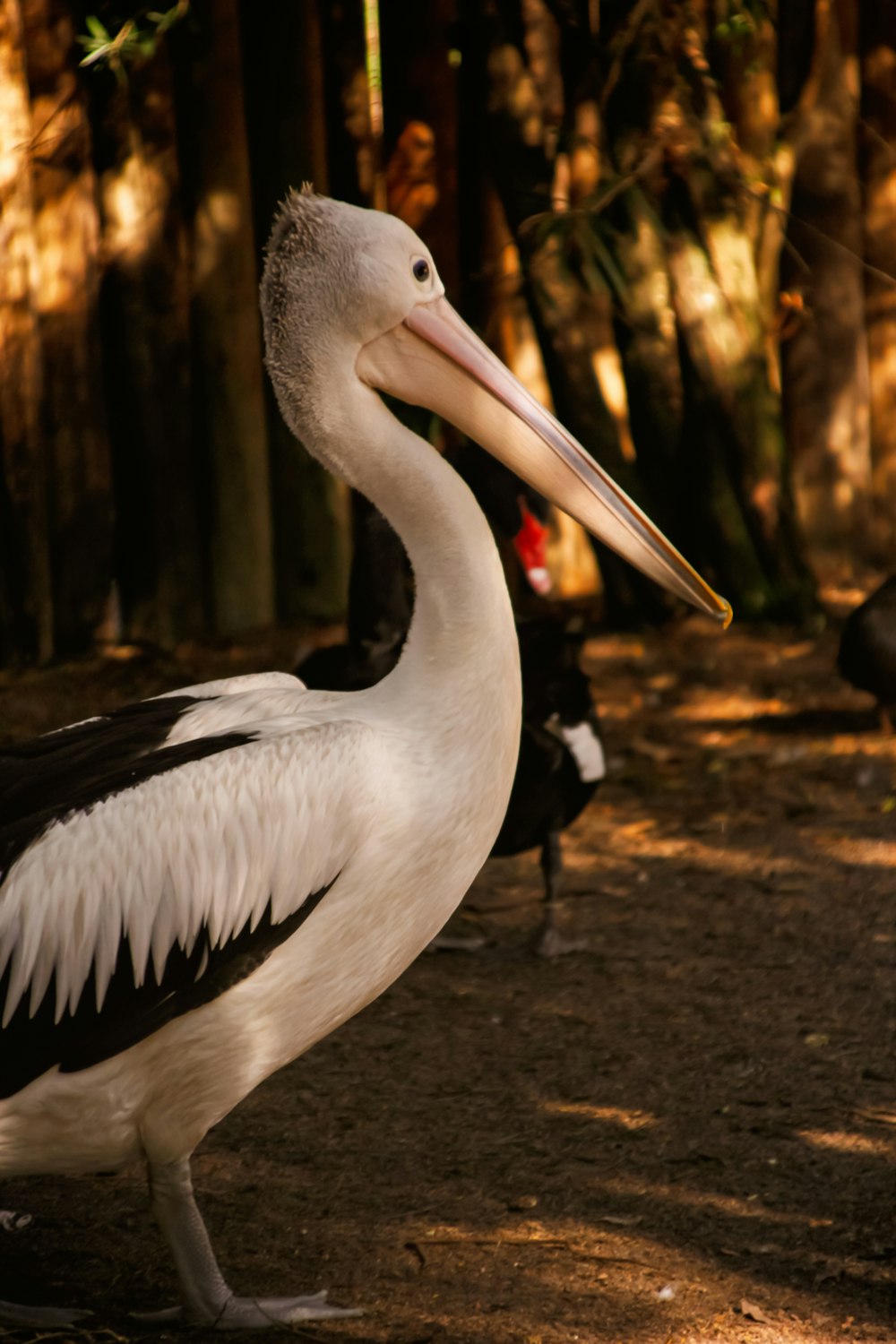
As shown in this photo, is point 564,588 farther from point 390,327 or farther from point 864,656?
point 390,327

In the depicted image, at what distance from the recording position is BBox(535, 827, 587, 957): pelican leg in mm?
4352

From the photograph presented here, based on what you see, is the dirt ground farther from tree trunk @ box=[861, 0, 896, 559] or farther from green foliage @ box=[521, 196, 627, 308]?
tree trunk @ box=[861, 0, 896, 559]

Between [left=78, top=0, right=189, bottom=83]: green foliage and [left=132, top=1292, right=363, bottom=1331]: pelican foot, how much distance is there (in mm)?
4208

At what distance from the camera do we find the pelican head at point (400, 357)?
2.60m

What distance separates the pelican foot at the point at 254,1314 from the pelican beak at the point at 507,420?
4.55 ft

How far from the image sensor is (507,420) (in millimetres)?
2713

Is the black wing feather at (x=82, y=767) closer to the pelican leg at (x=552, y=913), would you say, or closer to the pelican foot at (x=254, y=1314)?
the pelican foot at (x=254, y=1314)

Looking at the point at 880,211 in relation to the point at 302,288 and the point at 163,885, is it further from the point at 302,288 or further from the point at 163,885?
the point at 163,885

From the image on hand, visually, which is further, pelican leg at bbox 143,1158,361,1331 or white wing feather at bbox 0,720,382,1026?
pelican leg at bbox 143,1158,361,1331

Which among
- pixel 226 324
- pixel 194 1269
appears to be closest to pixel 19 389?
pixel 226 324

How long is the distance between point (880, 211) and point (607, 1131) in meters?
5.39

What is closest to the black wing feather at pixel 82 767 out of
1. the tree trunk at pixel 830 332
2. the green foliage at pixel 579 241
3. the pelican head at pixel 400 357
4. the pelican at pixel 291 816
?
the pelican at pixel 291 816

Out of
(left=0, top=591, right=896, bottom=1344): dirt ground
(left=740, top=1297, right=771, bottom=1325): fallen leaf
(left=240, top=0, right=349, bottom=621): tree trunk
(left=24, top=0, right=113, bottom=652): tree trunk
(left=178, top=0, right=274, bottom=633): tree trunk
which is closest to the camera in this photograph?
(left=740, top=1297, right=771, bottom=1325): fallen leaf

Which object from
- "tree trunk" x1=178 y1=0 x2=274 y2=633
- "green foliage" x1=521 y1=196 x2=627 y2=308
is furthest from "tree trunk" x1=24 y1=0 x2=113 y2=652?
"green foliage" x1=521 y1=196 x2=627 y2=308
